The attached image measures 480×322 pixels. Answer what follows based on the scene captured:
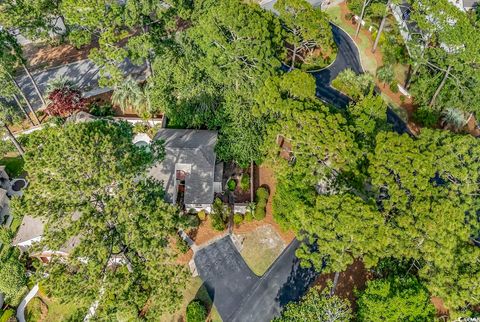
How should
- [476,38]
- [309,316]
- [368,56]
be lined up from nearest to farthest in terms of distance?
1. [309,316]
2. [476,38]
3. [368,56]

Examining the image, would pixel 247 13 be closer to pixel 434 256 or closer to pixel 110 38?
pixel 110 38

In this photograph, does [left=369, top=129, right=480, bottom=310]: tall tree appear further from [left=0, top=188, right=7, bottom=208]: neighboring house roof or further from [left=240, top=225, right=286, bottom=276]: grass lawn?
[left=0, top=188, right=7, bottom=208]: neighboring house roof

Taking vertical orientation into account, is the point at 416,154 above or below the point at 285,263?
above

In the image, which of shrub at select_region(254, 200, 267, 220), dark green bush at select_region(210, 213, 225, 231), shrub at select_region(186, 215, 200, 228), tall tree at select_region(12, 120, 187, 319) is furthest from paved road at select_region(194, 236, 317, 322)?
tall tree at select_region(12, 120, 187, 319)

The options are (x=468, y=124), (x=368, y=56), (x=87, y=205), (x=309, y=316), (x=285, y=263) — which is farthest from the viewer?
(x=368, y=56)

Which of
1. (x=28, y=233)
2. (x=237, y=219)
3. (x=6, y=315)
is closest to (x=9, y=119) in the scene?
(x=28, y=233)

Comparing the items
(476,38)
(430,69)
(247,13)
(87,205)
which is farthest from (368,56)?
(87,205)

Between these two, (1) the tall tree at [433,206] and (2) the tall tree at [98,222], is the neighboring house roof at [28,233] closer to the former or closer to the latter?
(2) the tall tree at [98,222]
